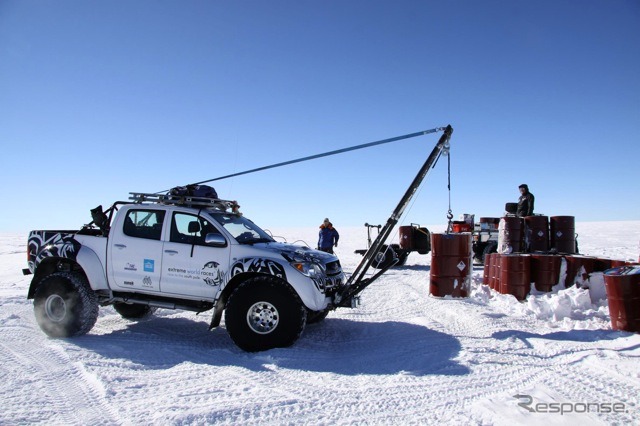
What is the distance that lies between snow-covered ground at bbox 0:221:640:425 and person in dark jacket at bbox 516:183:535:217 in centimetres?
418

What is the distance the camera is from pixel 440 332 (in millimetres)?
5863

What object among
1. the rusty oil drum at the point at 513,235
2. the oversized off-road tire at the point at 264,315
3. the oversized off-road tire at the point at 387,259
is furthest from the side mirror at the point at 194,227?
the rusty oil drum at the point at 513,235

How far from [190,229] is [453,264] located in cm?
468

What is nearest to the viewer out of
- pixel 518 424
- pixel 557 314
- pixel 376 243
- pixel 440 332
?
pixel 518 424

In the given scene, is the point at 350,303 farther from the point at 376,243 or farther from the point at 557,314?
the point at 557,314

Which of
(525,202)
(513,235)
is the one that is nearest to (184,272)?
(513,235)

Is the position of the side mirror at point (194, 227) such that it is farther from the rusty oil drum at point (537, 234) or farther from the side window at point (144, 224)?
the rusty oil drum at point (537, 234)

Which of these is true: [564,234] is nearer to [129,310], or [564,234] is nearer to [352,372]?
[352,372]

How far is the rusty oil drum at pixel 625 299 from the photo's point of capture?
5.23m

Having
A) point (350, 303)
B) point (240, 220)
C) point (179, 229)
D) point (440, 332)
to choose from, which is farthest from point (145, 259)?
point (440, 332)

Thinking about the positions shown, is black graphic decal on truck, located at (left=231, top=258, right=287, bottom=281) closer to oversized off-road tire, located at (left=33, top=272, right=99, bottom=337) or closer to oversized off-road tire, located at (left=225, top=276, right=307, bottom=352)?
oversized off-road tire, located at (left=225, top=276, right=307, bottom=352)

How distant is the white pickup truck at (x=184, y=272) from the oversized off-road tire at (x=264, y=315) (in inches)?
0.5

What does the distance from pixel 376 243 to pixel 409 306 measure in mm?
1755

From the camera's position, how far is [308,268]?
5473mm
